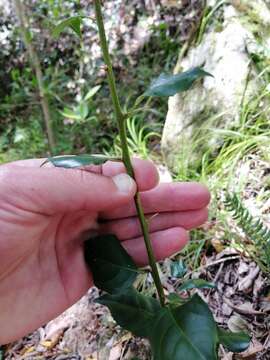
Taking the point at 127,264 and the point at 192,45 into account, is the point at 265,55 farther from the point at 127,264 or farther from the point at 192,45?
the point at 127,264

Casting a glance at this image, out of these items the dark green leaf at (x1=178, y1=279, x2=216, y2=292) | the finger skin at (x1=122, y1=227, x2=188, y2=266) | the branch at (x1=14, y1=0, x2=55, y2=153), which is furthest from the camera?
the branch at (x1=14, y1=0, x2=55, y2=153)

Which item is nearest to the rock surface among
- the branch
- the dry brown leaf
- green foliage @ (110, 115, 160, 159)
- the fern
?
green foliage @ (110, 115, 160, 159)

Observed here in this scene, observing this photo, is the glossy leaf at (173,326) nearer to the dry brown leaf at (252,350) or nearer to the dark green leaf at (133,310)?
the dark green leaf at (133,310)

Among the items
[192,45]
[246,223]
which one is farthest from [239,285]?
[192,45]

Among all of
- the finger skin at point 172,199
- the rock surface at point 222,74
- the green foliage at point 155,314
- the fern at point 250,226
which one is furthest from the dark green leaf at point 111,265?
the rock surface at point 222,74

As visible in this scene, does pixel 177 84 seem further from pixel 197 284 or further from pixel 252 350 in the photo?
pixel 252 350

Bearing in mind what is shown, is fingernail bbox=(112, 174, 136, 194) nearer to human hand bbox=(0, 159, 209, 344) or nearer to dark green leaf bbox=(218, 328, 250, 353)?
human hand bbox=(0, 159, 209, 344)
